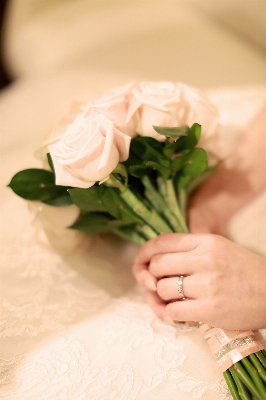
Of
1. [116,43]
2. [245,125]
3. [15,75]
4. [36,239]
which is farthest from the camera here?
[15,75]

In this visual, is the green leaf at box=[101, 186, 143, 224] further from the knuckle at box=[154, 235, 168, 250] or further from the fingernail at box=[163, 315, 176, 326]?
the fingernail at box=[163, 315, 176, 326]

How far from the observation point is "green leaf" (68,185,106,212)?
55 cm

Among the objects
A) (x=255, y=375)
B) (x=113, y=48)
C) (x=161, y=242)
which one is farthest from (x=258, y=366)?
(x=113, y=48)

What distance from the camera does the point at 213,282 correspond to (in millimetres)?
515

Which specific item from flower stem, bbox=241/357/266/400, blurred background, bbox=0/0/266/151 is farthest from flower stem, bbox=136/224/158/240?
blurred background, bbox=0/0/266/151

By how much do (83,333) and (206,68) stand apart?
108 centimetres

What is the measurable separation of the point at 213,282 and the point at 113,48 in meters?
1.24

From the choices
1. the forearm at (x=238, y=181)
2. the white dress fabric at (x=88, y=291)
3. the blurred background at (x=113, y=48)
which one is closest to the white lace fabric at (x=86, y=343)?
the white dress fabric at (x=88, y=291)

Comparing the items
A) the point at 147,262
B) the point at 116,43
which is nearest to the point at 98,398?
the point at 147,262

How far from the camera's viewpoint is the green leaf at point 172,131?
1.73ft

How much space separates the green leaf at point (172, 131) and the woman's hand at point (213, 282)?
15 centimetres

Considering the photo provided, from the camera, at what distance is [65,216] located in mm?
624

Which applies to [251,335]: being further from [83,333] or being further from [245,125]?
[245,125]

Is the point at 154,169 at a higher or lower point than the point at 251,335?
higher
